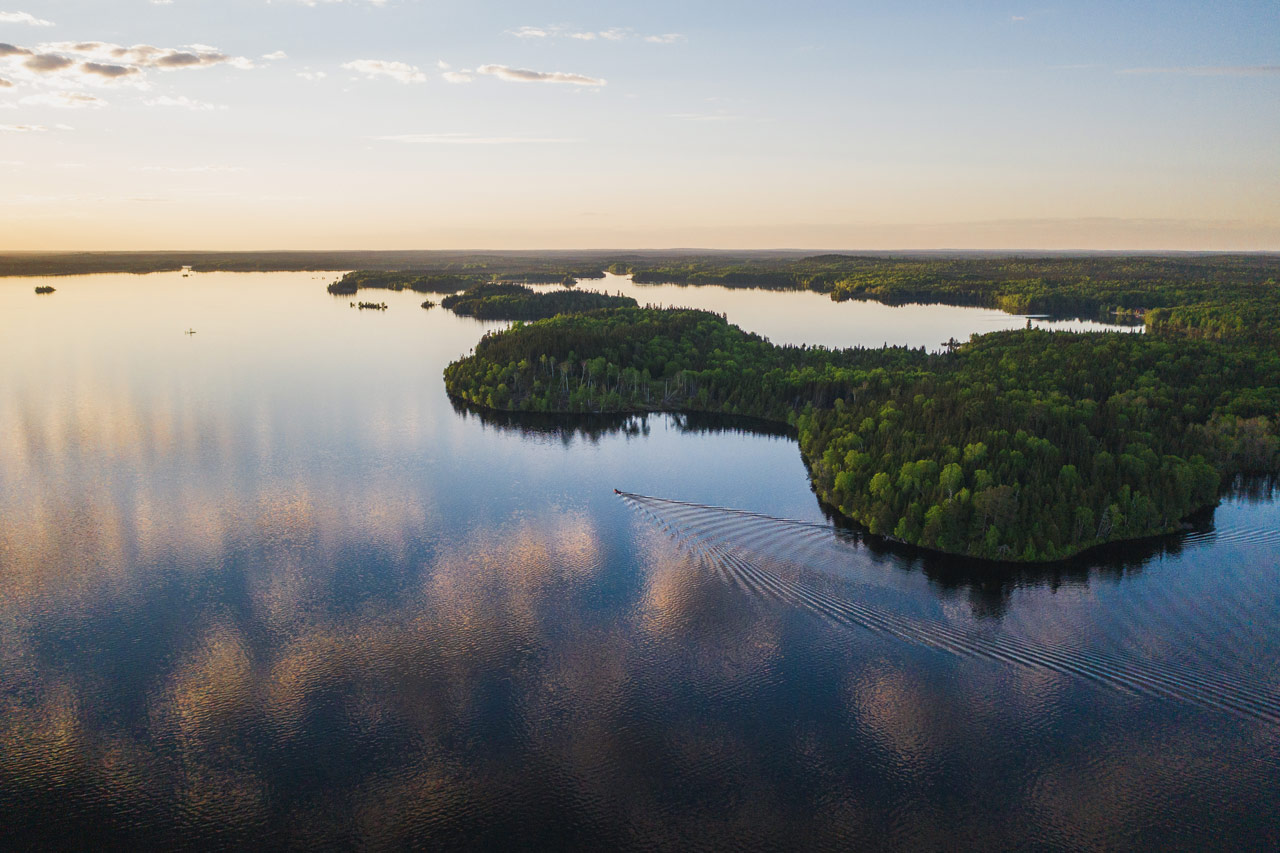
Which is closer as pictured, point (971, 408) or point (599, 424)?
point (971, 408)

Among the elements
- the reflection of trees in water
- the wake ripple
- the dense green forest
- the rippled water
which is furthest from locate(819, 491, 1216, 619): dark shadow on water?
the reflection of trees in water

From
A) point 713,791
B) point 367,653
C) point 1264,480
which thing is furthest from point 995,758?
point 1264,480

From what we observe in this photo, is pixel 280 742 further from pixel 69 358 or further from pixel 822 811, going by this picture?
pixel 69 358

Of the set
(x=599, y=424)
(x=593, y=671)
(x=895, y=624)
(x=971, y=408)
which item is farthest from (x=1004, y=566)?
(x=599, y=424)

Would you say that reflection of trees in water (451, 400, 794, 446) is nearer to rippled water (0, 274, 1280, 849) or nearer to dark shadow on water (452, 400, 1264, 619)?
rippled water (0, 274, 1280, 849)

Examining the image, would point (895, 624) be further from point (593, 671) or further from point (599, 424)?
point (599, 424)
